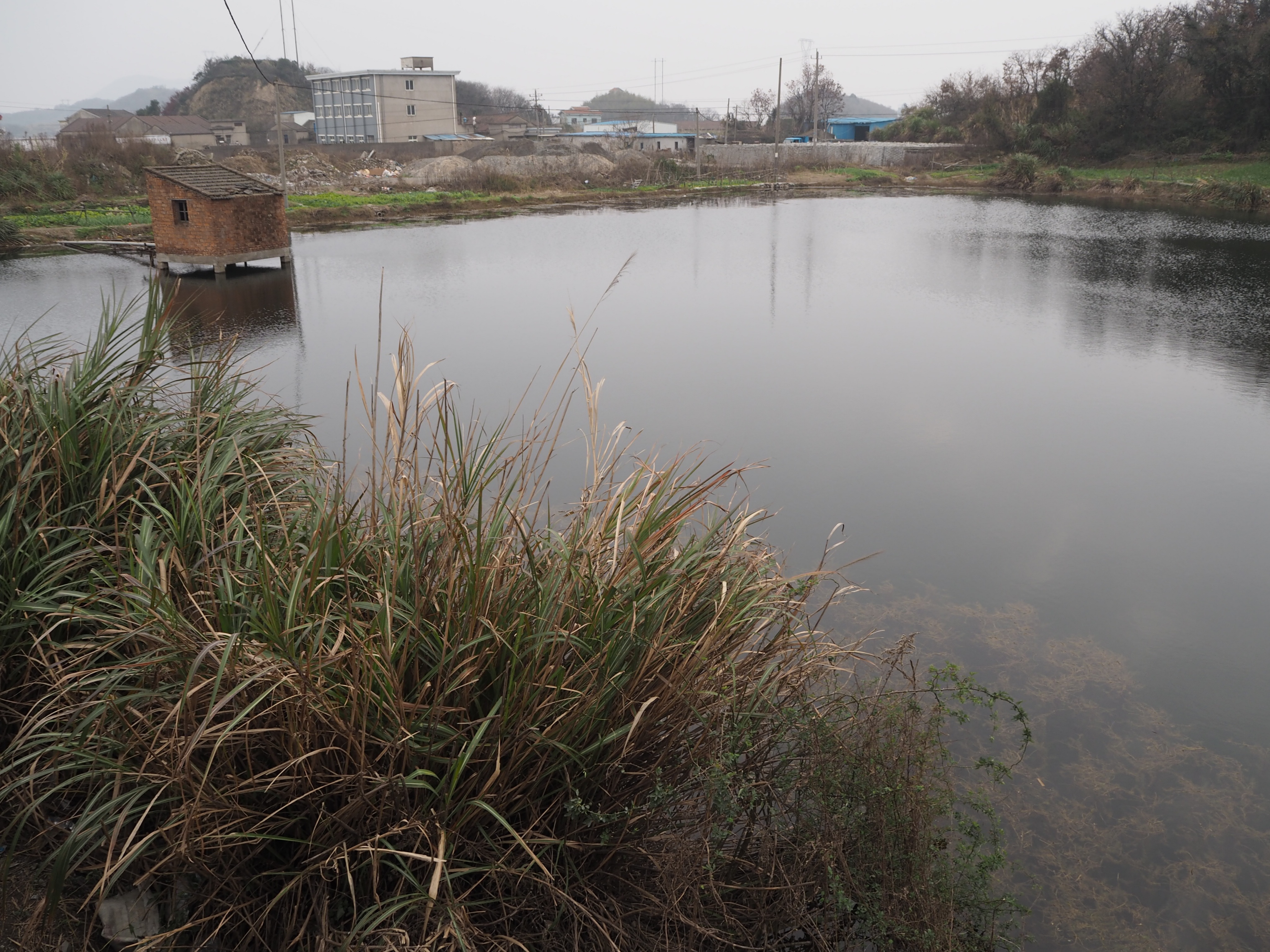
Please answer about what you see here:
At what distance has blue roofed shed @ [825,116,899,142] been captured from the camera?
2411 inches

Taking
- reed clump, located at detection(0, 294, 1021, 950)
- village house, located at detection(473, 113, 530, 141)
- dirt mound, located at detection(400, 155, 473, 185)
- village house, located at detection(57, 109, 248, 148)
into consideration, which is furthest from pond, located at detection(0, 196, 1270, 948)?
village house, located at detection(473, 113, 530, 141)

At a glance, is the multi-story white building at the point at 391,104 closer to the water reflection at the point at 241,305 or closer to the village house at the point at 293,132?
the village house at the point at 293,132

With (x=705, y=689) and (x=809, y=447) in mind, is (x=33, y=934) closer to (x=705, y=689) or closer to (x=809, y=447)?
(x=705, y=689)

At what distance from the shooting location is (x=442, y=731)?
229 centimetres

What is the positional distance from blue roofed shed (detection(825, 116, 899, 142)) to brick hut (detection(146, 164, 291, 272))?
5158 centimetres

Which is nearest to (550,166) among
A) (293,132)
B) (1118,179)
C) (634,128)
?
(1118,179)

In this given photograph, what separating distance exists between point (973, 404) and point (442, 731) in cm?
808

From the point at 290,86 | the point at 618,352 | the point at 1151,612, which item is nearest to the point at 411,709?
the point at 1151,612

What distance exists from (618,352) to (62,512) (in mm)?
8251

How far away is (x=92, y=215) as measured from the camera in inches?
860

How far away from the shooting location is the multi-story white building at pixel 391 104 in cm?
5891

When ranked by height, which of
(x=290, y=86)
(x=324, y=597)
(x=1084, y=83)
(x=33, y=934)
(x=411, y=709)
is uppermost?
(x=290, y=86)

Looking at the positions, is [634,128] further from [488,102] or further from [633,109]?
[633,109]

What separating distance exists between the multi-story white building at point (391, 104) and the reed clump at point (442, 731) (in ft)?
196
